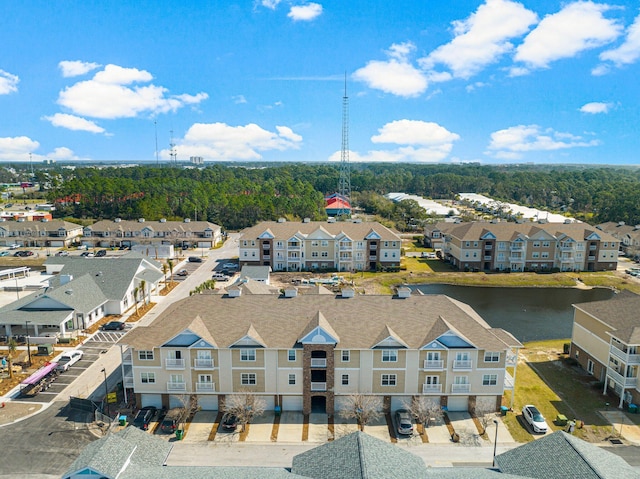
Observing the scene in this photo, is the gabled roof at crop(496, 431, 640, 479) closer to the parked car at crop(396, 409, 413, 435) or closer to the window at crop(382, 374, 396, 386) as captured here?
the parked car at crop(396, 409, 413, 435)

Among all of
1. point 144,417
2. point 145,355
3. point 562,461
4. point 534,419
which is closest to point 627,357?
point 534,419

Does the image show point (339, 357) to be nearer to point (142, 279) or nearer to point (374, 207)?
point (142, 279)

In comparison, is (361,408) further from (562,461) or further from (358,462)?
(562,461)

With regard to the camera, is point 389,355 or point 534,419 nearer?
point 534,419

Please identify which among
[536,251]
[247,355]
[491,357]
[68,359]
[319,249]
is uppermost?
[319,249]

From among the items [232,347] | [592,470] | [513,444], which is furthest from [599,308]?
[232,347]

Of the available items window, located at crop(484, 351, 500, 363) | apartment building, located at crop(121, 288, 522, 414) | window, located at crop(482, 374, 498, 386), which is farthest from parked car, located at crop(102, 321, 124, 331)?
window, located at crop(484, 351, 500, 363)

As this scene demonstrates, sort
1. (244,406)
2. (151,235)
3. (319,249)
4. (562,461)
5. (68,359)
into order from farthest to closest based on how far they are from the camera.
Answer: (151,235)
(319,249)
(68,359)
(244,406)
(562,461)
